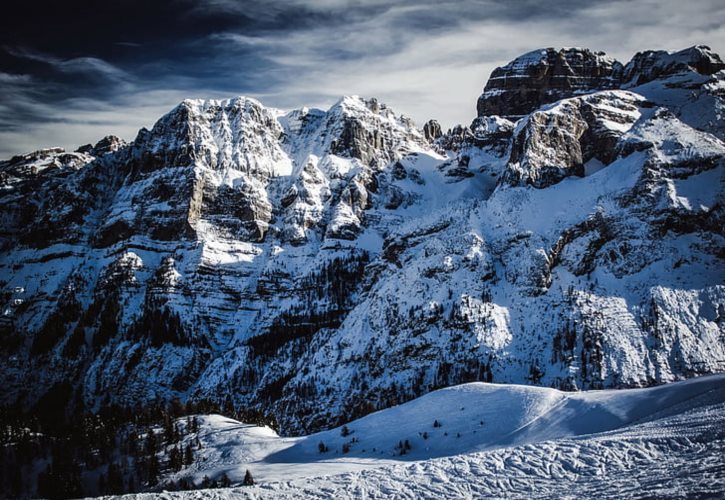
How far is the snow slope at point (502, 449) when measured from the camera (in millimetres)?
69062

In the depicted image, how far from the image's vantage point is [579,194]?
647 ft

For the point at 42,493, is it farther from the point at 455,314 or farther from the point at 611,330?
the point at 611,330

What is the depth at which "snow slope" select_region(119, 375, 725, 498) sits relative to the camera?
227 feet

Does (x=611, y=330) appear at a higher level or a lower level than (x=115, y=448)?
higher

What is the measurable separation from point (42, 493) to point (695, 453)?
94.7m

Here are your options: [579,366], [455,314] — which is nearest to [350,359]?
[455,314]

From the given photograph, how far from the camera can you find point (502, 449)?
273ft

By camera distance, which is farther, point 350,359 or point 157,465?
point 350,359

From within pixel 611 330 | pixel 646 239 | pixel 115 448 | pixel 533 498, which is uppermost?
pixel 646 239

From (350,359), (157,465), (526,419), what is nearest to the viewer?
(526,419)

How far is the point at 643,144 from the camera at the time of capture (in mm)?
195000

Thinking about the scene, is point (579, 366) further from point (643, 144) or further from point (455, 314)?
point (643, 144)

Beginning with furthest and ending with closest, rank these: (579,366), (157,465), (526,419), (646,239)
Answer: (646,239), (579,366), (157,465), (526,419)

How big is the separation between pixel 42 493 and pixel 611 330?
113959 mm
